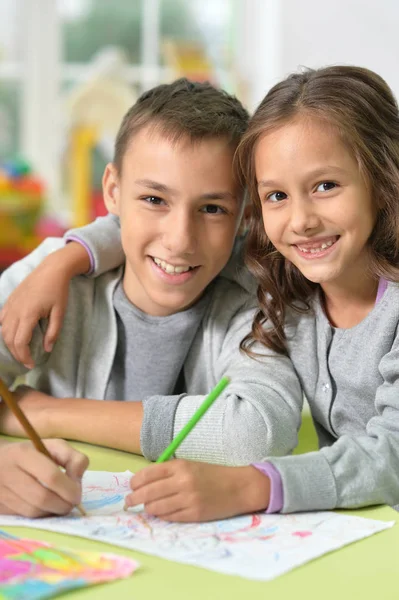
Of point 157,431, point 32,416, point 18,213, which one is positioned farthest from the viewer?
point 18,213

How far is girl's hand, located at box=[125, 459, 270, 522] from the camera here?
0.85 m

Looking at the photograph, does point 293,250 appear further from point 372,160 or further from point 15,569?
point 15,569

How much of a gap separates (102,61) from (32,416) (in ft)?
9.12

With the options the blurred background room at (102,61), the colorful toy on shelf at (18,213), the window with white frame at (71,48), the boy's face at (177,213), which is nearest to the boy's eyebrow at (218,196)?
the boy's face at (177,213)

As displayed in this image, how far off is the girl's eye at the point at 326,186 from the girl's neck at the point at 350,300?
0.15m

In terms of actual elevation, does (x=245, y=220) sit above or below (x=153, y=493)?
above

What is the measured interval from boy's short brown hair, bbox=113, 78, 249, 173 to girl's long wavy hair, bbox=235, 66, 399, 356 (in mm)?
66

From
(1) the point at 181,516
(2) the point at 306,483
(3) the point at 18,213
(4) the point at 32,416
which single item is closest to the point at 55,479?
(1) the point at 181,516

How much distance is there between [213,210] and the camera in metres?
1.26

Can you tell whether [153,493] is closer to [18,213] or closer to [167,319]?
[167,319]

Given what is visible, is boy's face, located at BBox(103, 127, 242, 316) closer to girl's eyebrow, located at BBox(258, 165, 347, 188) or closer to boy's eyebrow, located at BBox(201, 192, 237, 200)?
boy's eyebrow, located at BBox(201, 192, 237, 200)

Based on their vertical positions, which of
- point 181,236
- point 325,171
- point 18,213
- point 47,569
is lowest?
point 18,213

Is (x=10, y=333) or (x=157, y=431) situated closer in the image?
(x=157, y=431)

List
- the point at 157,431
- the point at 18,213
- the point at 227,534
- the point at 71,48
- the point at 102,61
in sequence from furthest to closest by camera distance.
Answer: the point at 71,48
the point at 102,61
the point at 18,213
the point at 157,431
the point at 227,534
